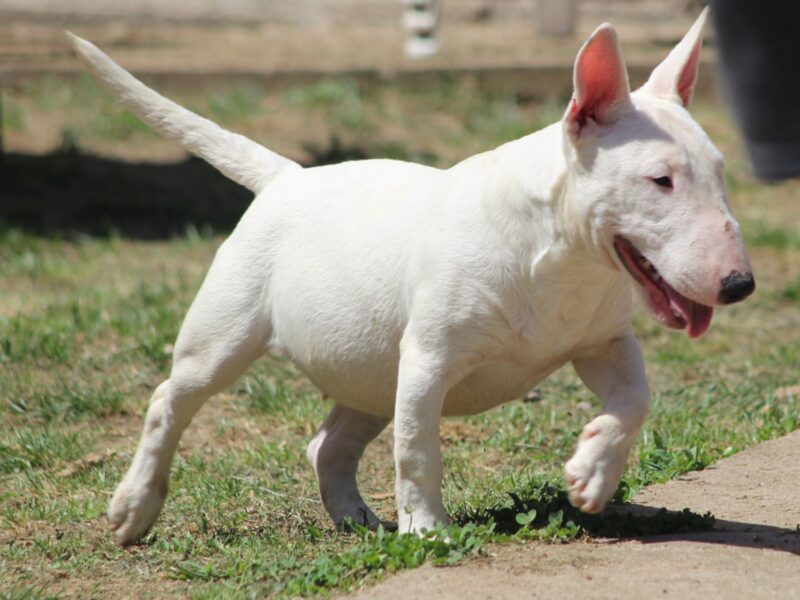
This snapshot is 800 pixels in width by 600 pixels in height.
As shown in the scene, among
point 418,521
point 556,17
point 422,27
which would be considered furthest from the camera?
point 556,17

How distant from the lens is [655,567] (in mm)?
3393

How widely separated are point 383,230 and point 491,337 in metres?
0.53

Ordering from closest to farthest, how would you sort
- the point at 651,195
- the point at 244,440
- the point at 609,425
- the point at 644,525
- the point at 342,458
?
the point at 651,195, the point at 609,425, the point at 644,525, the point at 342,458, the point at 244,440

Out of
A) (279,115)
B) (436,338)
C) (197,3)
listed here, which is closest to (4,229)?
(279,115)

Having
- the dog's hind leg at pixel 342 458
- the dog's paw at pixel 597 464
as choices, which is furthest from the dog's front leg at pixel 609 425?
the dog's hind leg at pixel 342 458

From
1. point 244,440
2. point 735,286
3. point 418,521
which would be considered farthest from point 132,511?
point 735,286

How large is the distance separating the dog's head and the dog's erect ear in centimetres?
15

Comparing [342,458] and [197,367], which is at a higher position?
[197,367]

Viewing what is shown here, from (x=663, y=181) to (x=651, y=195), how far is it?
47 mm

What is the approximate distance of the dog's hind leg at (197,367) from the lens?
4.12m

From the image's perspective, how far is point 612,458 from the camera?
3.51 metres

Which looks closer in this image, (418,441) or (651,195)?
(651,195)

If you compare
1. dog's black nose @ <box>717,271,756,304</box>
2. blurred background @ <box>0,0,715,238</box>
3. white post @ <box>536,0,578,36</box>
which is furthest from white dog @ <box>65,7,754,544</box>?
white post @ <box>536,0,578,36</box>

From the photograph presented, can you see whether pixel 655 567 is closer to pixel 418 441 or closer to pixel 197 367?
pixel 418 441
